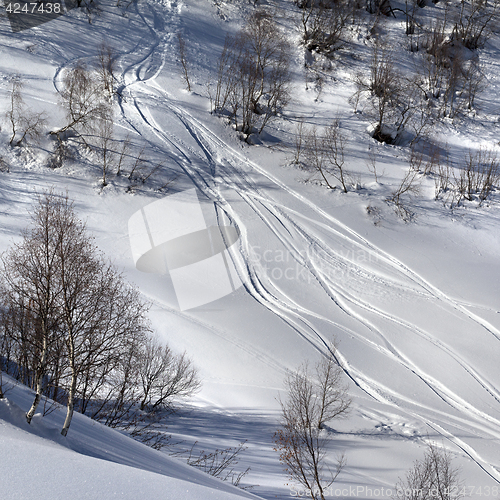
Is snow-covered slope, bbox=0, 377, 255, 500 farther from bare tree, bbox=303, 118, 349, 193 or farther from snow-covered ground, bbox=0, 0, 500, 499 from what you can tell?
bare tree, bbox=303, 118, 349, 193

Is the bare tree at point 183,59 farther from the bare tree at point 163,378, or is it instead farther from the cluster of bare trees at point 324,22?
the bare tree at point 163,378

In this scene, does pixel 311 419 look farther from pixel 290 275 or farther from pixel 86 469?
pixel 86 469

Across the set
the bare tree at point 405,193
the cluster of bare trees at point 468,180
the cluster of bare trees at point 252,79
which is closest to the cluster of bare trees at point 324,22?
the cluster of bare trees at point 252,79

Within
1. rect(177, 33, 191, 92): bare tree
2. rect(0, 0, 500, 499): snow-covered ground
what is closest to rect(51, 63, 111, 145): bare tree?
rect(0, 0, 500, 499): snow-covered ground

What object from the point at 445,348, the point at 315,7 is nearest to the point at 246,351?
the point at 445,348

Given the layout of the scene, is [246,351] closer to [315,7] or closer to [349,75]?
[349,75]

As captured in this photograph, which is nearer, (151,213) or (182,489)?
(182,489)
